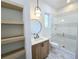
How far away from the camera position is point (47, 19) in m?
4.12

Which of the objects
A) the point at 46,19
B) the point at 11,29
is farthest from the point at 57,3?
the point at 11,29

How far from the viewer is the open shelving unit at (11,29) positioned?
1172 mm

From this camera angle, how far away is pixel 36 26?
3410mm

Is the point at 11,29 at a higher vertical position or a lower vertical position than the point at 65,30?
higher

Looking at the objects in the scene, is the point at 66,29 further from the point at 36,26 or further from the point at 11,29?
the point at 11,29

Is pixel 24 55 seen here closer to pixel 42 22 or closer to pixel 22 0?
pixel 22 0

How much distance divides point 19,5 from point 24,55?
788 mm

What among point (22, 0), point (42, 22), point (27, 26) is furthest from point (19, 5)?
point (42, 22)

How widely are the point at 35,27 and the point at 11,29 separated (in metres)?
2.07

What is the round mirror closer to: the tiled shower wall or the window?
the window

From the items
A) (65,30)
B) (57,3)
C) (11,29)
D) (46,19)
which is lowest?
(65,30)

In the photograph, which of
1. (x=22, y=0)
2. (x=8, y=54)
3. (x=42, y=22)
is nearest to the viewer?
(x=8, y=54)

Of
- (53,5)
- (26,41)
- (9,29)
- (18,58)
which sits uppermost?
(53,5)

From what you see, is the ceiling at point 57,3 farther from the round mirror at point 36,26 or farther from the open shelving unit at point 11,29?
the open shelving unit at point 11,29
